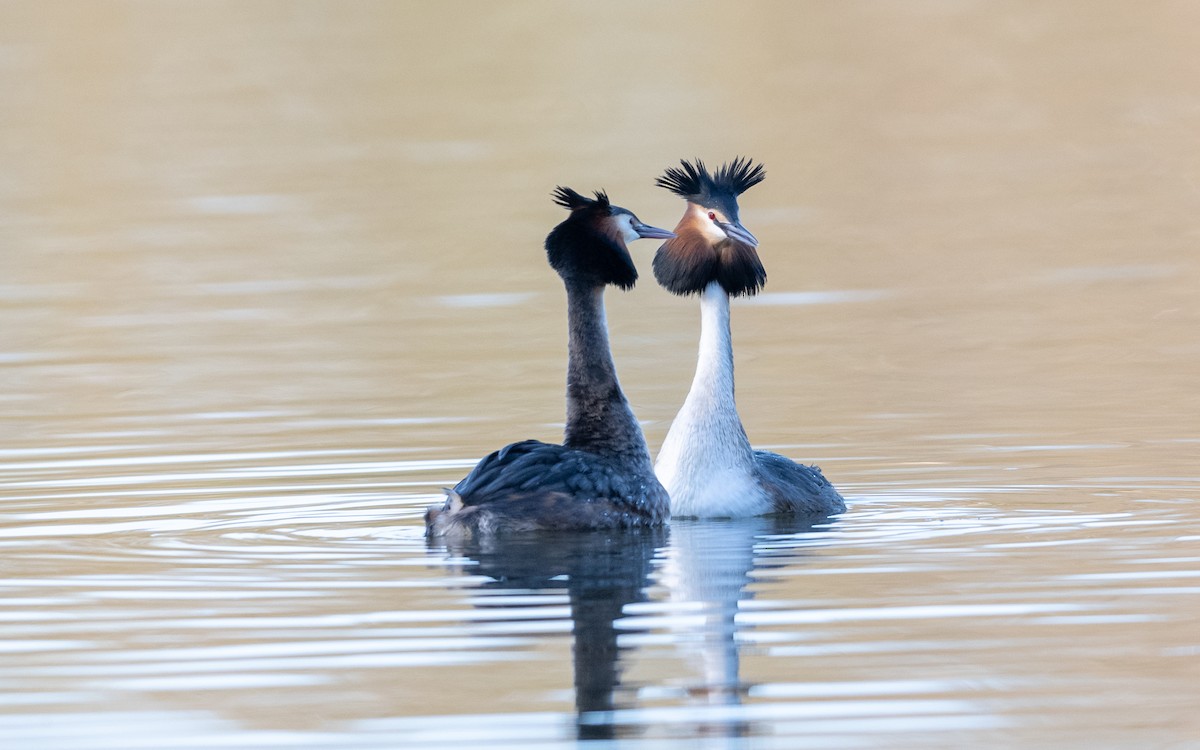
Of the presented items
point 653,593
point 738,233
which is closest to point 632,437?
point 738,233

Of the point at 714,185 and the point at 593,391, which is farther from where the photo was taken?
the point at 714,185

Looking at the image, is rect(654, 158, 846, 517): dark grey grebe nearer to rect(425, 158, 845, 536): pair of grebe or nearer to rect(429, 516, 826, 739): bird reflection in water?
rect(425, 158, 845, 536): pair of grebe

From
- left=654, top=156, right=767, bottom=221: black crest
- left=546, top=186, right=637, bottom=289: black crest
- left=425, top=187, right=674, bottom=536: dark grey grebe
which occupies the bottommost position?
left=425, top=187, right=674, bottom=536: dark grey grebe

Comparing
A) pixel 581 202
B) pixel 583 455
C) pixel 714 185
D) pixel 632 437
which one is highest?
→ pixel 714 185

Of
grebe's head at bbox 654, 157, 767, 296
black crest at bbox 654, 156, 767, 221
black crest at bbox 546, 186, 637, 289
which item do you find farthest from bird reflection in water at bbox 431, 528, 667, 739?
black crest at bbox 654, 156, 767, 221

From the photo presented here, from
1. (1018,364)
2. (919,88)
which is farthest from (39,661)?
(919,88)

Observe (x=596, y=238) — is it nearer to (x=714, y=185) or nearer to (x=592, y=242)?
(x=592, y=242)

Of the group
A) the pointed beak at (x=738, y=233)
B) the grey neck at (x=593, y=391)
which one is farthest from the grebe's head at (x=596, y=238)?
the pointed beak at (x=738, y=233)

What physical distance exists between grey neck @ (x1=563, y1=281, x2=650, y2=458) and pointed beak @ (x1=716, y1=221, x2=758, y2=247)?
0.82 meters

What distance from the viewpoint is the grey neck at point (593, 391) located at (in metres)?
11.5

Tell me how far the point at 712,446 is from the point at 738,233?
3.67 feet

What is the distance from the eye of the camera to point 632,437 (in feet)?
37.9

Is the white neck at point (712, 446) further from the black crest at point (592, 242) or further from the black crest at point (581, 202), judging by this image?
the black crest at point (581, 202)

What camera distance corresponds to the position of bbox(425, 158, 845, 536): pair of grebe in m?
10.9
